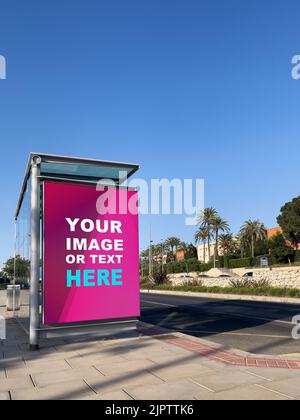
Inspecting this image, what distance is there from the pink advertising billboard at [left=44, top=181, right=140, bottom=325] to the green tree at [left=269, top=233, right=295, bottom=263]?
231 ft

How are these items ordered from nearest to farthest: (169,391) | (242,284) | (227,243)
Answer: (169,391) < (242,284) < (227,243)

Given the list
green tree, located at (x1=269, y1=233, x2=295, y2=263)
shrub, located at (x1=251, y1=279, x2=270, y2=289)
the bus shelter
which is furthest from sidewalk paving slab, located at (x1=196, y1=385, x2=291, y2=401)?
green tree, located at (x1=269, y1=233, x2=295, y2=263)

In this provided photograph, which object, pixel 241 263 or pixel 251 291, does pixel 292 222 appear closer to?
pixel 241 263

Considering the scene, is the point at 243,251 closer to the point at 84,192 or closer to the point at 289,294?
the point at 289,294

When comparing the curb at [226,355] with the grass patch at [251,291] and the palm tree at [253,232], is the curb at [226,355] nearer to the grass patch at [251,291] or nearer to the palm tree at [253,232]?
the grass patch at [251,291]

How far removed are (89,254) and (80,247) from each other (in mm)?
270

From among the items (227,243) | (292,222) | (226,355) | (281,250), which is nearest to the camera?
(226,355)

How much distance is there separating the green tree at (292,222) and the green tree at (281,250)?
78.3 inches

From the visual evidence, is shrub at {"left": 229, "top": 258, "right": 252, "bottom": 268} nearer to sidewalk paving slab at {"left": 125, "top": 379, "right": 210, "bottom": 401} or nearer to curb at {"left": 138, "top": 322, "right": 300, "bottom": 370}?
curb at {"left": 138, "top": 322, "right": 300, "bottom": 370}

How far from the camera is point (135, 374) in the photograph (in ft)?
22.5

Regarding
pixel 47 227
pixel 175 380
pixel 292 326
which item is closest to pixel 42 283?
pixel 47 227

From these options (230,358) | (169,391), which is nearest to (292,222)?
(230,358)

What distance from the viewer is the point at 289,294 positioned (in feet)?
84.6

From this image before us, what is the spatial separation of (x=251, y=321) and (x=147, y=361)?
26.8 ft
